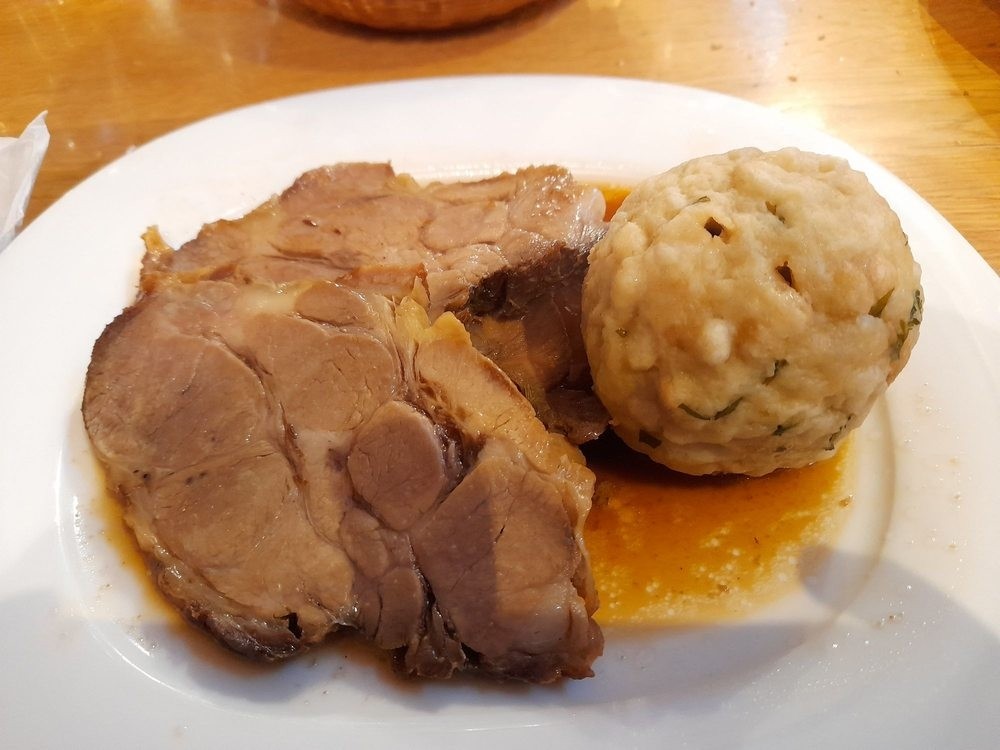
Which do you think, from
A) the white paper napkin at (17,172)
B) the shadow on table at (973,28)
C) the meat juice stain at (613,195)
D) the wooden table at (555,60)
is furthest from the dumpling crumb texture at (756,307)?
the shadow on table at (973,28)

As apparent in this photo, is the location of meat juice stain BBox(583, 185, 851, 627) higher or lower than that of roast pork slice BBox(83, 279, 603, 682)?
lower

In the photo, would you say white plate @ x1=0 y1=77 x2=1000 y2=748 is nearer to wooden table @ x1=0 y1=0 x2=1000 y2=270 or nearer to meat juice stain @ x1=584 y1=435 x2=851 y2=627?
meat juice stain @ x1=584 y1=435 x2=851 y2=627

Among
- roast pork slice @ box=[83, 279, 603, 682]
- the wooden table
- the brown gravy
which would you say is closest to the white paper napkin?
the wooden table

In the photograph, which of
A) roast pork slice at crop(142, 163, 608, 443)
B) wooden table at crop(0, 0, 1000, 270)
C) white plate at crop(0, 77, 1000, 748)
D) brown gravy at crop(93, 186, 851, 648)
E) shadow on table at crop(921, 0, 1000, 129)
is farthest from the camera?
shadow on table at crop(921, 0, 1000, 129)

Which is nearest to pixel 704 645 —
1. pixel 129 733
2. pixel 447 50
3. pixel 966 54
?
pixel 129 733

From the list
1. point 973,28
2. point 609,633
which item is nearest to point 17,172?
point 609,633

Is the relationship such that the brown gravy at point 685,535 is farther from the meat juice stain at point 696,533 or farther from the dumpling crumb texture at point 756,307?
the dumpling crumb texture at point 756,307

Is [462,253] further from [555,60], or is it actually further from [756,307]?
[555,60]

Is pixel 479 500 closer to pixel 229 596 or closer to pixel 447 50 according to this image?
pixel 229 596
